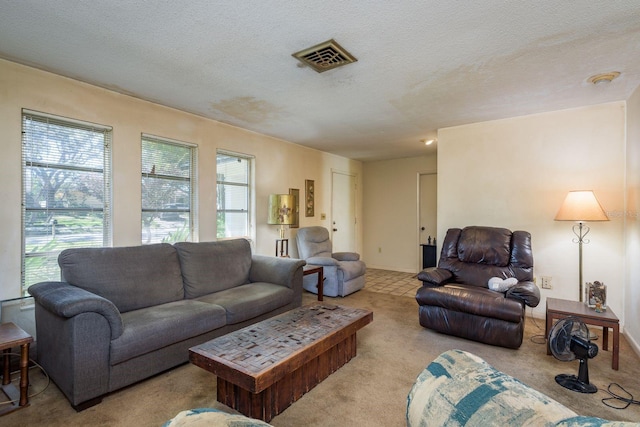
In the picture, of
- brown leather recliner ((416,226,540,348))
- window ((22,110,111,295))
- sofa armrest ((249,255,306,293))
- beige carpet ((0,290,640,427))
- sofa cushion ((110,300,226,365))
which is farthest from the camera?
sofa armrest ((249,255,306,293))

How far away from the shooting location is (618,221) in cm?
328

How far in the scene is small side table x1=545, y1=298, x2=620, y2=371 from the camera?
2.36m

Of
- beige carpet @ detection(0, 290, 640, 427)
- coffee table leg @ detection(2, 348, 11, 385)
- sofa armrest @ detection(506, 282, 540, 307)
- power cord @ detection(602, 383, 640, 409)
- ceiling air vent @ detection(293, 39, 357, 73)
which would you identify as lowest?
power cord @ detection(602, 383, 640, 409)

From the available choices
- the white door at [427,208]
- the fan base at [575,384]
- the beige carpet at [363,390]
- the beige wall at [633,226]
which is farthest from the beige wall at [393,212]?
the fan base at [575,384]

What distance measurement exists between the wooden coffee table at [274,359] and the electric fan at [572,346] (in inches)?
53.7

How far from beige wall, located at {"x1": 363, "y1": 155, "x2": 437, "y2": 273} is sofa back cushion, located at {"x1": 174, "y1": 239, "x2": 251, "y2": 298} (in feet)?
12.3

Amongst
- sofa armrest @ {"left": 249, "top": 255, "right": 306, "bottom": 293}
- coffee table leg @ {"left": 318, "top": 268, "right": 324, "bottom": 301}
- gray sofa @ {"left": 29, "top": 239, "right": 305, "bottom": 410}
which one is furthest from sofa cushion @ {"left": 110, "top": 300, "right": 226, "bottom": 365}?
coffee table leg @ {"left": 318, "top": 268, "right": 324, "bottom": 301}

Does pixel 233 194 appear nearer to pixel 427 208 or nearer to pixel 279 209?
pixel 279 209

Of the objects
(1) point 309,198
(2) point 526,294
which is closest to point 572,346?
(2) point 526,294

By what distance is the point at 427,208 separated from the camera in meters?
6.22

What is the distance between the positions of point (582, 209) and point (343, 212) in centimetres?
397

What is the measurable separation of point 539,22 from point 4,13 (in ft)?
10.3

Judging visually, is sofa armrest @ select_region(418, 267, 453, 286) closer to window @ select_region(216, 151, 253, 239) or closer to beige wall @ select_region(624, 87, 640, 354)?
beige wall @ select_region(624, 87, 640, 354)

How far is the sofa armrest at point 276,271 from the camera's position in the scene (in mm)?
3447
